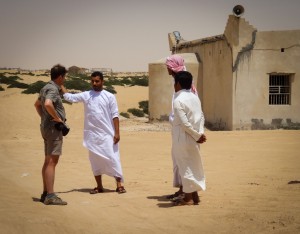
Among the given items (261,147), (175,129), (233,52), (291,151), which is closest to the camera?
(175,129)

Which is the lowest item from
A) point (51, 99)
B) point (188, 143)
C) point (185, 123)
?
point (188, 143)

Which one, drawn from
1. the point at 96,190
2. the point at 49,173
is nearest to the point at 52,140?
the point at 49,173

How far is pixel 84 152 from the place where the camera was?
45.4ft

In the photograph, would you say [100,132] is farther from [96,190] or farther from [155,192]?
[155,192]

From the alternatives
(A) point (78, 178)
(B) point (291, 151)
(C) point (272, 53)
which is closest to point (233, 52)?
(C) point (272, 53)

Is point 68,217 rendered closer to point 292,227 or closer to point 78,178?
point 292,227

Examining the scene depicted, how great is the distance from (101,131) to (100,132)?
21 mm

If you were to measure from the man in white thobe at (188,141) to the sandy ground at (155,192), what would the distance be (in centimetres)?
31

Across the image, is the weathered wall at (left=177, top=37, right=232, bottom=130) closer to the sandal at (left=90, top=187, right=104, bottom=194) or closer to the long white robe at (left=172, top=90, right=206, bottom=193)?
the sandal at (left=90, top=187, right=104, bottom=194)

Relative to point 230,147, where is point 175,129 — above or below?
above

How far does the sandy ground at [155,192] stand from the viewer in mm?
5555

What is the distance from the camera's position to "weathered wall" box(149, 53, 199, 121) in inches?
886

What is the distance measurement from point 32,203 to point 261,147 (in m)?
9.02

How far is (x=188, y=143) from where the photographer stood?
656 centimetres
